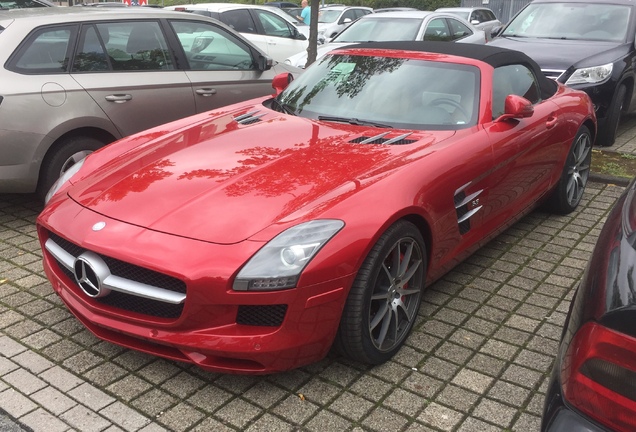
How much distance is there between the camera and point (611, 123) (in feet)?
25.5

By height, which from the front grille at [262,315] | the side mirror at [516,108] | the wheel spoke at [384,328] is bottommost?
the wheel spoke at [384,328]

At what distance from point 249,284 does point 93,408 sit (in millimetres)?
928

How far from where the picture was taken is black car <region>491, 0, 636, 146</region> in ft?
25.0

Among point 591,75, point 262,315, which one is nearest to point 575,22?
point 591,75

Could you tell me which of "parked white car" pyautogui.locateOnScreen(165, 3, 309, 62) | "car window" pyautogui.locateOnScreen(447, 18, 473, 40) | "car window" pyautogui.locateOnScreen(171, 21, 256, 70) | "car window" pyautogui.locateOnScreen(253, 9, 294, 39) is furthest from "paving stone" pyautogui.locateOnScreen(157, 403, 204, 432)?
"car window" pyautogui.locateOnScreen(253, 9, 294, 39)

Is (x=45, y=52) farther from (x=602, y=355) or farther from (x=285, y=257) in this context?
(x=602, y=355)

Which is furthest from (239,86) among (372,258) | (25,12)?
(372,258)

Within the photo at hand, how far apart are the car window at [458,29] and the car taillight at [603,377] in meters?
10.6

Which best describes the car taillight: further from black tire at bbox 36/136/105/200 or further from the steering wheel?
black tire at bbox 36/136/105/200

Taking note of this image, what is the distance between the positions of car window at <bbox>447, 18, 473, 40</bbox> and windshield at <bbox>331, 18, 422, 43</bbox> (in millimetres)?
1092

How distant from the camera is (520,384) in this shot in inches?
126

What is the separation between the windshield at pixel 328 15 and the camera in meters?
21.2

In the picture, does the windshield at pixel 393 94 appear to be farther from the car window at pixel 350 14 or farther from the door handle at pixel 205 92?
the car window at pixel 350 14

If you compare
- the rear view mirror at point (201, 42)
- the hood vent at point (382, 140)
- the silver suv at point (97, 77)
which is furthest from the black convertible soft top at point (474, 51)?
the rear view mirror at point (201, 42)
